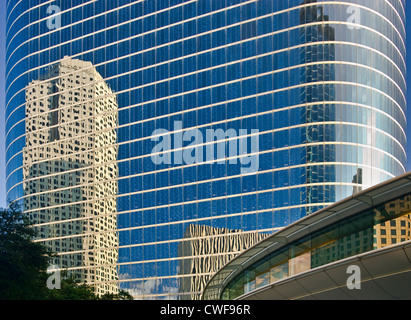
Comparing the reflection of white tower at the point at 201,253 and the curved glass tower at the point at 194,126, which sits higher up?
the curved glass tower at the point at 194,126

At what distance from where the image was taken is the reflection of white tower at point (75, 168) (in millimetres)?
113938

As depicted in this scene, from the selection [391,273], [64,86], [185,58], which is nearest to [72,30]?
[64,86]

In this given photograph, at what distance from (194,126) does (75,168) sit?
26.8 metres

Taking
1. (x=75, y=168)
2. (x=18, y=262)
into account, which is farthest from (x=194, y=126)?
(x=18, y=262)

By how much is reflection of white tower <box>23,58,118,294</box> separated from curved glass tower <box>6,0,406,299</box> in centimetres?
28

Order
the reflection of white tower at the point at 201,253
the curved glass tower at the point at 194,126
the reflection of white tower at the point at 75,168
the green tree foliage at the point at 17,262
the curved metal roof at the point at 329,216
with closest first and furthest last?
1. the curved metal roof at the point at 329,216
2. the green tree foliage at the point at 17,262
3. the curved glass tower at the point at 194,126
4. the reflection of white tower at the point at 201,253
5. the reflection of white tower at the point at 75,168

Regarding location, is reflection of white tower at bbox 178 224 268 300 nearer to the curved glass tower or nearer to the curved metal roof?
the curved glass tower

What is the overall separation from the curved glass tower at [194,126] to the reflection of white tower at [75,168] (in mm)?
275

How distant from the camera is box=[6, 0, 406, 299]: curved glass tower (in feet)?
315

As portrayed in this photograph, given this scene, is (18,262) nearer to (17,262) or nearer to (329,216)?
(17,262)

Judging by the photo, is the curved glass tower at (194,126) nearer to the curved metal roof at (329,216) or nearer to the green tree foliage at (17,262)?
Answer: the green tree foliage at (17,262)

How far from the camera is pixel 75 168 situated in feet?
392

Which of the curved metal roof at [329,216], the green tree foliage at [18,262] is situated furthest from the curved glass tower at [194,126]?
the curved metal roof at [329,216]
